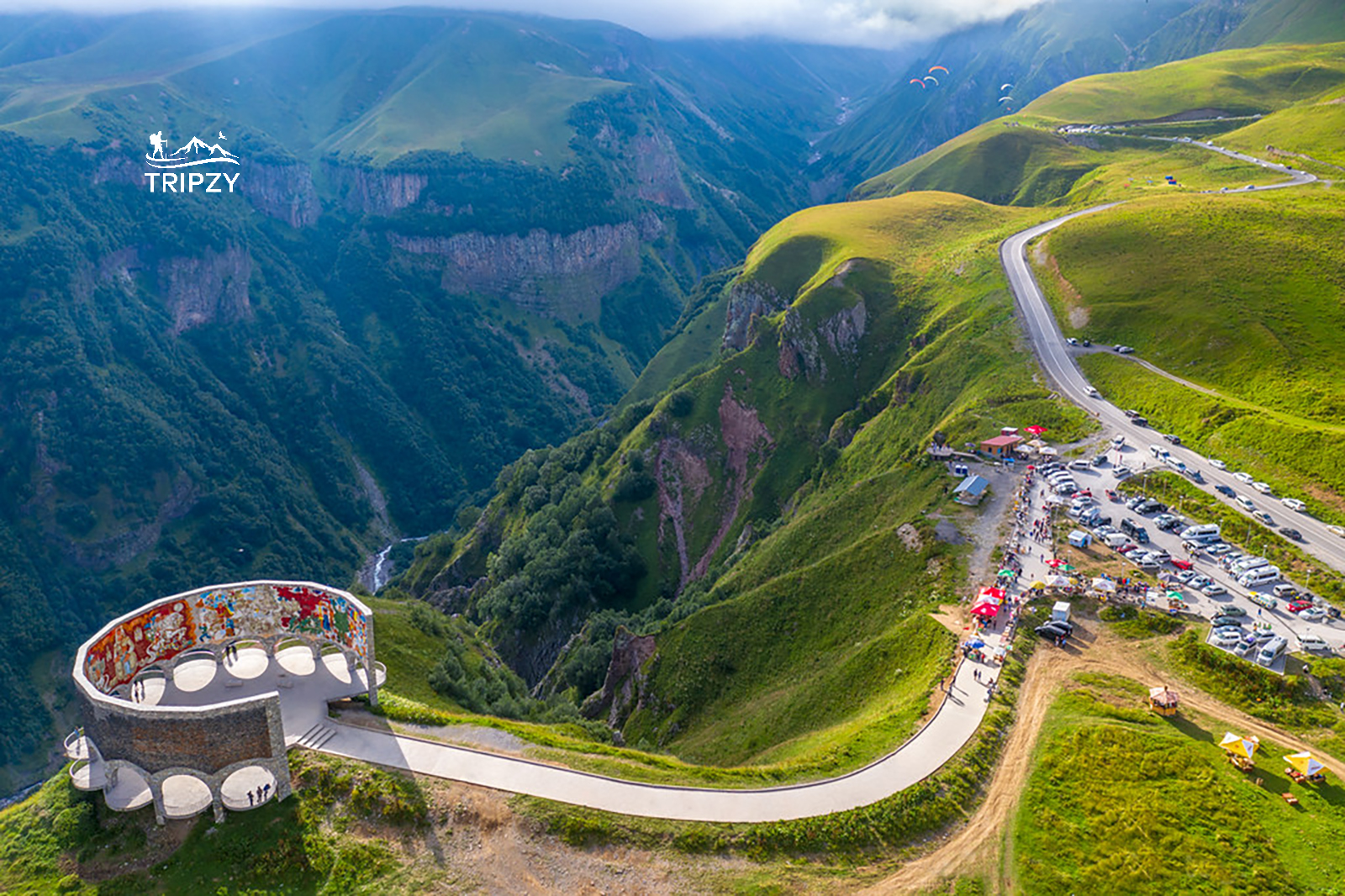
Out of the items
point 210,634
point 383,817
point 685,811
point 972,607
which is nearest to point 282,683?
point 210,634

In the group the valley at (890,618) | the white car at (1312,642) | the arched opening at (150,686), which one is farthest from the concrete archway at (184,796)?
the white car at (1312,642)

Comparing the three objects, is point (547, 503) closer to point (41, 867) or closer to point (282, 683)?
point (282, 683)

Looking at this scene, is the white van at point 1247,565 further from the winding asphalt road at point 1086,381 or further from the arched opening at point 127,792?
the arched opening at point 127,792

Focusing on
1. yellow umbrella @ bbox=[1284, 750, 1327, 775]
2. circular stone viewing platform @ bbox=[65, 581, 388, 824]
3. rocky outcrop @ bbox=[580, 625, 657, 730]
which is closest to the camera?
yellow umbrella @ bbox=[1284, 750, 1327, 775]

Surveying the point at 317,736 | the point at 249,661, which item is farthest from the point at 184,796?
the point at 249,661

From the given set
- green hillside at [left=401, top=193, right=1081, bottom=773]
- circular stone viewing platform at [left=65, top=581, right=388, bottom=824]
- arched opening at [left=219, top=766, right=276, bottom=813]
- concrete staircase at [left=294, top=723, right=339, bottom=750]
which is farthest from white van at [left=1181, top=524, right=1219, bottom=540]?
A: arched opening at [left=219, top=766, right=276, bottom=813]

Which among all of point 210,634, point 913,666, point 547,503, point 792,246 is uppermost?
point 792,246

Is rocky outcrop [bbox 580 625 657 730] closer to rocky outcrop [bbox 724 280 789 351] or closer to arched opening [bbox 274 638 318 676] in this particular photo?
arched opening [bbox 274 638 318 676]

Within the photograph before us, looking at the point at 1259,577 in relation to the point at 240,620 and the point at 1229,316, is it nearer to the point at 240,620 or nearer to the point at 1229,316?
the point at 1229,316
